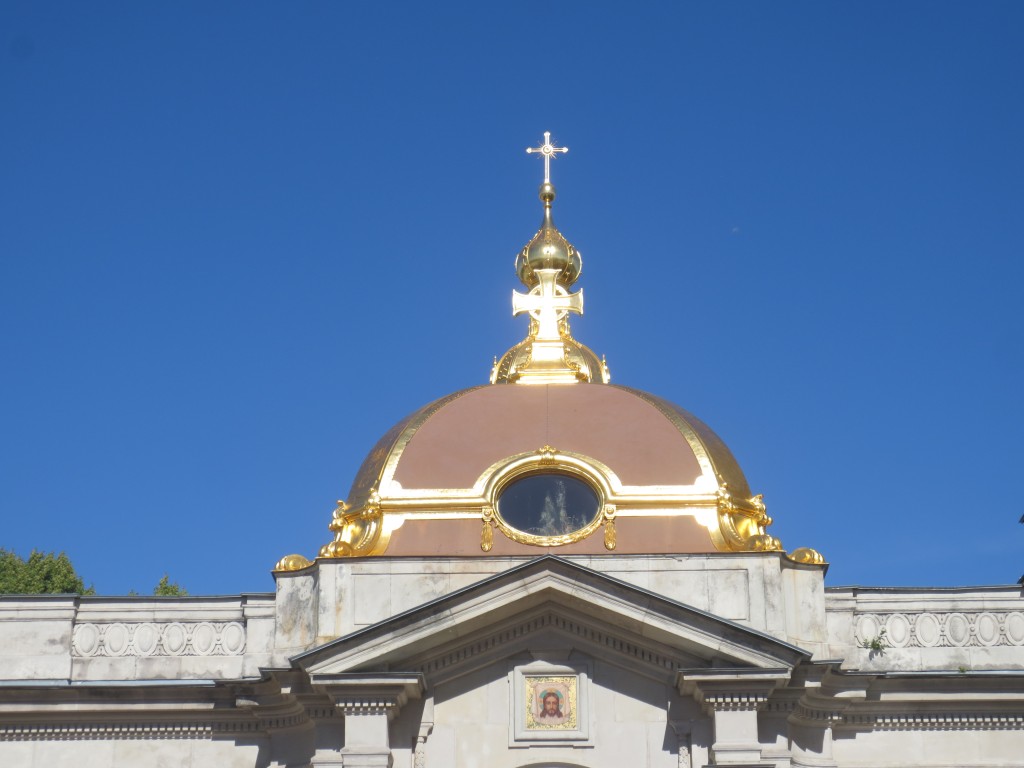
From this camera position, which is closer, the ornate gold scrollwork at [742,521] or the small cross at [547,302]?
the ornate gold scrollwork at [742,521]

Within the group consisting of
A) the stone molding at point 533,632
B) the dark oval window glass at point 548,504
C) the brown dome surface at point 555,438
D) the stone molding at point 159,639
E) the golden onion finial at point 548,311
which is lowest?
the stone molding at point 533,632

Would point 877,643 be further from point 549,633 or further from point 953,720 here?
point 549,633

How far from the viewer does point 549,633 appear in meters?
28.3

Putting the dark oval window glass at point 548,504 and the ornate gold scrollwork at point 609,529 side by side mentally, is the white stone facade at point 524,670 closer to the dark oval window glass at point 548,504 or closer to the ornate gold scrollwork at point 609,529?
the ornate gold scrollwork at point 609,529

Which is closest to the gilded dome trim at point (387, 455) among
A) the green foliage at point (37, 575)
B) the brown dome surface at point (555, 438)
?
the brown dome surface at point (555, 438)

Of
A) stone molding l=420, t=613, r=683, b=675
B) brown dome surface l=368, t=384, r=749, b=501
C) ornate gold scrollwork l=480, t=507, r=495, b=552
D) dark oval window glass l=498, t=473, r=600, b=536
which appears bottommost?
stone molding l=420, t=613, r=683, b=675

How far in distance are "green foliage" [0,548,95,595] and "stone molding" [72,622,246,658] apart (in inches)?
647

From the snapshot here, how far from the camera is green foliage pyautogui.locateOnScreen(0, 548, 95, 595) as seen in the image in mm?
45625

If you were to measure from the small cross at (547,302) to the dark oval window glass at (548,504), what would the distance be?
7.61 meters

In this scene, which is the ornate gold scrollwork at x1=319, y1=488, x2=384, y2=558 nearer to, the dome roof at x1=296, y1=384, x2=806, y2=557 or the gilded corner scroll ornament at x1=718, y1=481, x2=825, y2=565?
the dome roof at x1=296, y1=384, x2=806, y2=557

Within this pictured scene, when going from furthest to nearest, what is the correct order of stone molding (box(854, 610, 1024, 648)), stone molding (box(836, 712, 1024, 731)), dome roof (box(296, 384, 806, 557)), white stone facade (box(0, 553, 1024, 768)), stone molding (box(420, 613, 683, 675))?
dome roof (box(296, 384, 806, 557)) < stone molding (box(854, 610, 1024, 648)) < stone molding (box(836, 712, 1024, 731)) < stone molding (box(420, 613, 683, 675)) < white stone facade (box(0, 553, 1024, 768))

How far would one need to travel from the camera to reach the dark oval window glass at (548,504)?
98.8 ft

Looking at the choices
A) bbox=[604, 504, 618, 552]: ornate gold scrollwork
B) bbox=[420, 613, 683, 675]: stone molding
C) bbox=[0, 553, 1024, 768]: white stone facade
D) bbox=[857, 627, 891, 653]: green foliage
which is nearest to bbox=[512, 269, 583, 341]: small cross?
bbox=[604, 504, 618, 552]: ornate gold scrollwork

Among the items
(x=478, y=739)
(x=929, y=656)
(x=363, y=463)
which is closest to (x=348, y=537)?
(x=363, y=463)
